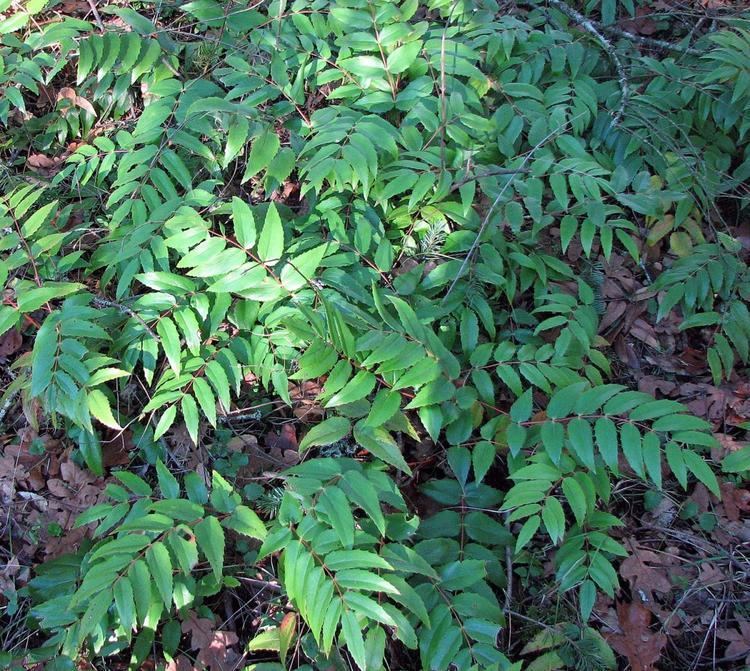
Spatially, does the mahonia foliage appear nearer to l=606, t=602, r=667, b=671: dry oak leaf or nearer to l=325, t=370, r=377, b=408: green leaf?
l=325, t=370, r=377, b=408: green leaf

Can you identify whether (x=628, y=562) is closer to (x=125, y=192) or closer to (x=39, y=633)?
(x=39, y=633)

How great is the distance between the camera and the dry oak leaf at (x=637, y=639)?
285cm

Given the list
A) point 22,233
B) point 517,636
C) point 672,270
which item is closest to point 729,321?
point 672,270

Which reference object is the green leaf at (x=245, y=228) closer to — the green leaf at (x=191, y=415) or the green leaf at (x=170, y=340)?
the green leaf at (x=170, y=340)

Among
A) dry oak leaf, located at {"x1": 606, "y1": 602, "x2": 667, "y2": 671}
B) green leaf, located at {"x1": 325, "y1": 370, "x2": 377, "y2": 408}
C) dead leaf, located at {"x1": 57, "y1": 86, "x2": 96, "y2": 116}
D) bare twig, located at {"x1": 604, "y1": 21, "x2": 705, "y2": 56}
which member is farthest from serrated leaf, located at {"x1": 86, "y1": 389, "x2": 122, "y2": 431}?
bare twig, located at {"x1": 604, "y1": 21, "x2": 705, "y2": 56}

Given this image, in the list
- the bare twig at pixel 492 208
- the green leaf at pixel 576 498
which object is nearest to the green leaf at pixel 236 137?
the bare twig at pixel 492 208

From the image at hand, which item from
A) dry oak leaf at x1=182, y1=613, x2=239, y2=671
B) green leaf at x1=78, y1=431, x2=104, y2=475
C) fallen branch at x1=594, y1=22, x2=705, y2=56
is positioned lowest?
dry oak leaf at x1=182, y1=613, x2=239, y2=671

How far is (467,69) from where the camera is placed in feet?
12.0

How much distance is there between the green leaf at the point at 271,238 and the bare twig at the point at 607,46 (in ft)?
7.17

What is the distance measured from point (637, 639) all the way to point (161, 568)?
6.66 feet

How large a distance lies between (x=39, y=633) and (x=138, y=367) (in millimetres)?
1330

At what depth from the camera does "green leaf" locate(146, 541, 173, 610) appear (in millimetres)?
2318

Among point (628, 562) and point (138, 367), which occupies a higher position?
point (138, 367)

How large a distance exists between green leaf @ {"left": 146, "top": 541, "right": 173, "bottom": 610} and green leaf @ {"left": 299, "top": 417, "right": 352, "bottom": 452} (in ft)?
2.04
